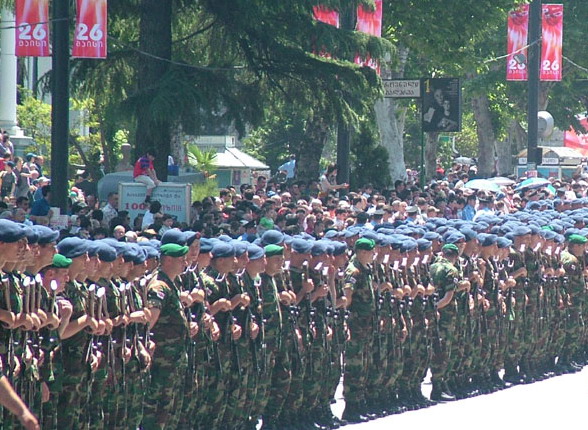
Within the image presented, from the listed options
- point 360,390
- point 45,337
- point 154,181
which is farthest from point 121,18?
point 45,337

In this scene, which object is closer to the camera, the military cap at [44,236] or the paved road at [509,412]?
the military cap at [44,236]

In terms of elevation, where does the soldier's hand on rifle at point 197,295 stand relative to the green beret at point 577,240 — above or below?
above

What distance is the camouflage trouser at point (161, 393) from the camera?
1089cm

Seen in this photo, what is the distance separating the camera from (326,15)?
2205cm

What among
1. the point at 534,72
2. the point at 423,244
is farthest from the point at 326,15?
the point at 534,72

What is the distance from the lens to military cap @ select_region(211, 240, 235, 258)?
1159cm

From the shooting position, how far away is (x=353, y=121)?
21219 millimetres

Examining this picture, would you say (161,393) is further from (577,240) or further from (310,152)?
(310,152)

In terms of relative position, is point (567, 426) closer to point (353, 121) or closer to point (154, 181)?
point (154, 181)

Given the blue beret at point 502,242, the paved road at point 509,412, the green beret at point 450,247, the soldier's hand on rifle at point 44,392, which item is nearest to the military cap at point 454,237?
the green beret at point 450,247

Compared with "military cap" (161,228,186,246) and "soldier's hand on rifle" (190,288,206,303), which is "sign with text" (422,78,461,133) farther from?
"military cap" (161,228,186,246)

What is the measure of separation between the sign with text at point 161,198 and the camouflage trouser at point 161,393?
669 cm

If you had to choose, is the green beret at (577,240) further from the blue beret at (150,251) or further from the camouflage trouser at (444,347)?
the blue beret at (150,251)

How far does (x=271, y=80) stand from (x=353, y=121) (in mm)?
1378
